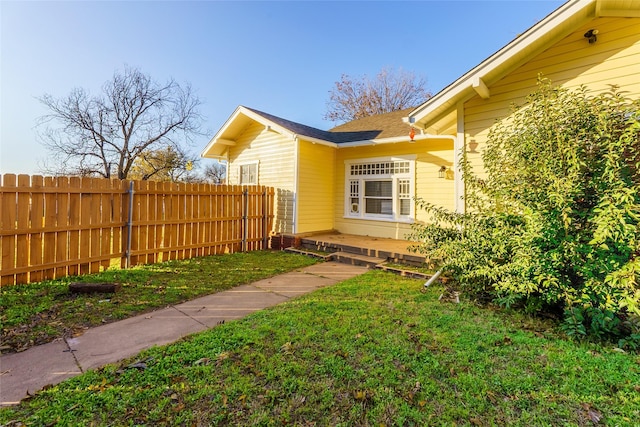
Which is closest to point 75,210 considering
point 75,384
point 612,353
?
point 75,384

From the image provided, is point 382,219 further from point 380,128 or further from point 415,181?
point 380,128

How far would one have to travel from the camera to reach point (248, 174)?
11148 mm

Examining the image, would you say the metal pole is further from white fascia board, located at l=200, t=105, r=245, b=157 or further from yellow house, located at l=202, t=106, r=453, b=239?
white fascia board, located at l=200, t=105, r=245, b=157

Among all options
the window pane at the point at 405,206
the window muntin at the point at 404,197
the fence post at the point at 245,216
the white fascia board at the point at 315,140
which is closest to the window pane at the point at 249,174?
the fence post at the point at 245,216

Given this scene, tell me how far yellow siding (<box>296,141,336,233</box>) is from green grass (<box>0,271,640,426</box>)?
5977 mm

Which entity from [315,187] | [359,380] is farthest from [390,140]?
[359,380]

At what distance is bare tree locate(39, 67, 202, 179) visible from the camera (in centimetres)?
1662

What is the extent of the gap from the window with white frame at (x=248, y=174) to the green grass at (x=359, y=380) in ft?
25.7

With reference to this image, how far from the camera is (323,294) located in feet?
15.5

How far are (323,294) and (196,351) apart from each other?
226cm

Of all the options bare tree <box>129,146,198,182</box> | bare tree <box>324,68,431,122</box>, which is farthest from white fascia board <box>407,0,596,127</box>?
bare tree <box>324,68,431,122</box>

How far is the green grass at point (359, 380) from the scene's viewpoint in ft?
6.64

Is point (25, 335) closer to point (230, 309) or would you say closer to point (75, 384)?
point (75, 384)

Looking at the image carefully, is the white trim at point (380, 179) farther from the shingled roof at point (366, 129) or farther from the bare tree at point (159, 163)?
the bare tree at point (159, 163)
